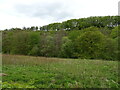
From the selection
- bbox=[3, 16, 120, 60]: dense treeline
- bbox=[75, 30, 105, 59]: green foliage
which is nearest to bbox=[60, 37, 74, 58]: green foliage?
bbox=[3, 16, 120, 60]: dense treeline

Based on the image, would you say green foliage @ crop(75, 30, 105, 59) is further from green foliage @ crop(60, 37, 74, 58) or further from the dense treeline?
green foliage @ crop(60, 37, 74, 58)

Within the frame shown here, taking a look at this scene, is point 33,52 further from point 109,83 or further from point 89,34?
point 109,83

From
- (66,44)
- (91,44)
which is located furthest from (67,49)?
(91,44)

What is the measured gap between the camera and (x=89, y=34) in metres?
40.2

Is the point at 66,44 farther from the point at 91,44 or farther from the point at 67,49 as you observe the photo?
the point at 91,44

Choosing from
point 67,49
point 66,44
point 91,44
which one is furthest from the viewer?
point 67,49

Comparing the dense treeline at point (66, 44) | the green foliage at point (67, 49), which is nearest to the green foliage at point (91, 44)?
the dense treeline at point (66, 44)

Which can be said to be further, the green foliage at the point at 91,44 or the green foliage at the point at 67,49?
the green foliage at the point at 67,49

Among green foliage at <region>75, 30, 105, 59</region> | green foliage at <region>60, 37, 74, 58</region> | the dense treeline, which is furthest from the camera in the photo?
green foliage at <region>60, 37, 74, 58</region>

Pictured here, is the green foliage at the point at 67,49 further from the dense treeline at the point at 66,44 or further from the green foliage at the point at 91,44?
the green foliage at the point at 91,44

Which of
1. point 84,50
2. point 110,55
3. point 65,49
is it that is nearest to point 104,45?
point 110,55

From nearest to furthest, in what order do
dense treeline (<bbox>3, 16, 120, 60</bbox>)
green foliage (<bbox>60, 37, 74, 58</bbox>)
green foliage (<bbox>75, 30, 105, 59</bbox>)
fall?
green foliage (<bbox>75, 30, 105, 59</bbox>) < dense treeline (<bbox>3, 16, 120, 60</bbox>) < green foliage (<bbox>60, 37, 74, 58</bbox>)

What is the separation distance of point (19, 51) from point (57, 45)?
44.9 ft

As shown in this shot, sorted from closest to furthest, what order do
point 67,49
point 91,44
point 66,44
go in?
point 91,44
point 66,44
point 67,49
